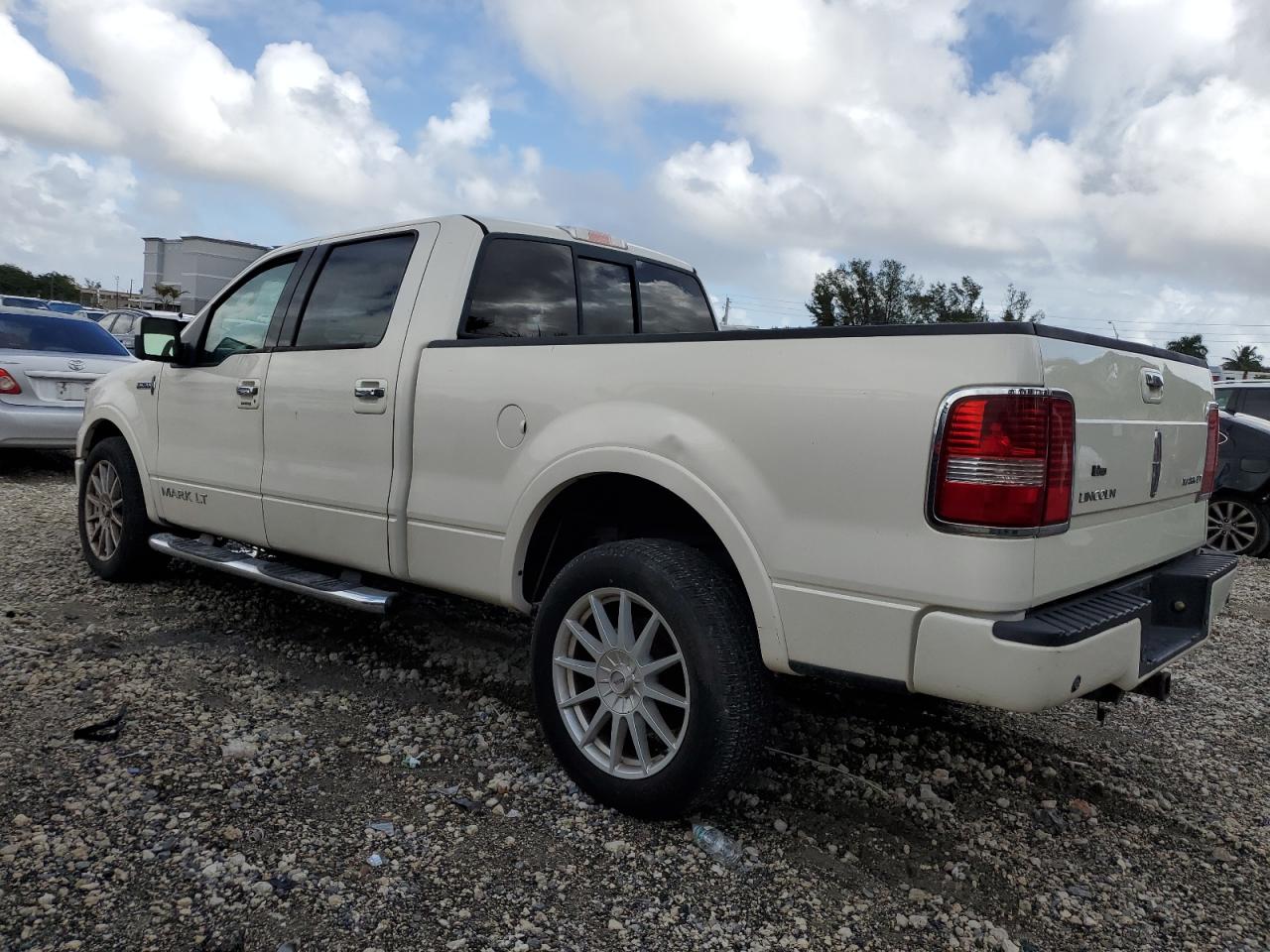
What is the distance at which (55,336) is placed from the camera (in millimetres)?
9352

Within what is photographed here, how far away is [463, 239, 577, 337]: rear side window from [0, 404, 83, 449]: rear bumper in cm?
660

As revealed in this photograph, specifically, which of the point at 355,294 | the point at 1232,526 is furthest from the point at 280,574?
→ the point at 1232,526

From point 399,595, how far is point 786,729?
5.22ft

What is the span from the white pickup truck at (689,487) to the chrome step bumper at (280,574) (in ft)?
0.07

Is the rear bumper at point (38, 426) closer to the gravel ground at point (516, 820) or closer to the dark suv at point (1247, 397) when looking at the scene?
the gravel ground at point (516, 820)

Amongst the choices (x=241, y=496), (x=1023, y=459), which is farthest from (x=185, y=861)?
(x=1023, y=459)

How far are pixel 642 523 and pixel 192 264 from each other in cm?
3744

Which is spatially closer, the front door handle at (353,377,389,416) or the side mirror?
the front door handle at (353,377,389,416)

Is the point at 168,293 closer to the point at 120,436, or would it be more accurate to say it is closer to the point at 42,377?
the point at 42,377

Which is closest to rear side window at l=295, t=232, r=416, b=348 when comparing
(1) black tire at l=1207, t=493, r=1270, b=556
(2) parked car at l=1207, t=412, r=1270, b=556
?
(2) parked car at l=1207, t=412, r=1270, b=556

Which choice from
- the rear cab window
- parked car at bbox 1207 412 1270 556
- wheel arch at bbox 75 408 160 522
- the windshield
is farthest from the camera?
the windshield

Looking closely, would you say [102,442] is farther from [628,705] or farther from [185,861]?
[628,705]

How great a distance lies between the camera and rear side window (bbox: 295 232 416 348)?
12.6 ft

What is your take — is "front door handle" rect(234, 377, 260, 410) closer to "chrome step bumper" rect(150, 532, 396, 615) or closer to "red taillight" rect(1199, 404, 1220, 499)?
"chrome step bumper" rect(150, 532, 396, 615)
